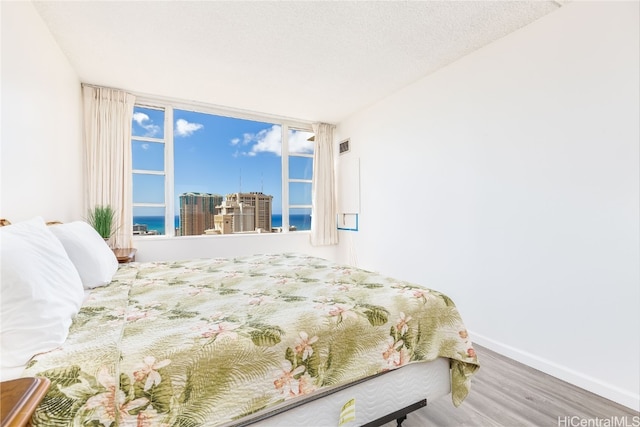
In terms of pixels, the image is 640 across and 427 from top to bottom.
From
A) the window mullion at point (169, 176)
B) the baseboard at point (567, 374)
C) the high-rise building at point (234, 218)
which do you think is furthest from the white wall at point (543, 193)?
the window mullion at point (169, 176)

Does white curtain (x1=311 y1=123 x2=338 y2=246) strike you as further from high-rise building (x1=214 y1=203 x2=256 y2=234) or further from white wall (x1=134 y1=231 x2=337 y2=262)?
high-rise building (x1=214 y1=203 x2=256 y2=234)

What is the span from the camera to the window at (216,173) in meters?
3.81

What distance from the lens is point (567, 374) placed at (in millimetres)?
2020

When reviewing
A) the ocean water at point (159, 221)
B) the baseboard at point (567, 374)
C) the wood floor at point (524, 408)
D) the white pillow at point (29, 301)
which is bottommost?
the wood floor at point (524, 408)

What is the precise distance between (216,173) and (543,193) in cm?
394

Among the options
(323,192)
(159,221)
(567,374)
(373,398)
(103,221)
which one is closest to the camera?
(373,398)

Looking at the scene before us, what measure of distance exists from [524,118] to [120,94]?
13.6ft

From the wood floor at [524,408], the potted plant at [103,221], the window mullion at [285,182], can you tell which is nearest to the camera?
the wood floor at [524,408]

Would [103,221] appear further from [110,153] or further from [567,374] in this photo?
[567,374]

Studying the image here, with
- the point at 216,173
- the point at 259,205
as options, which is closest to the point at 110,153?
the point at 216,173

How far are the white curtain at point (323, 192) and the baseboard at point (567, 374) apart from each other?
2.61 meters

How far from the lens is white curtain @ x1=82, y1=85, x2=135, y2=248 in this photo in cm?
331

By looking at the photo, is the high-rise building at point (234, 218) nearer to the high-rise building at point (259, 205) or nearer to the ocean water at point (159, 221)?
the high-rise building at point (259, 205)

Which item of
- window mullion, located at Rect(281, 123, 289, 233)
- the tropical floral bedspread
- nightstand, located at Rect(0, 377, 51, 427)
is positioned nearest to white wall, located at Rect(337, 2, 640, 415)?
the tropical floral bedspread
